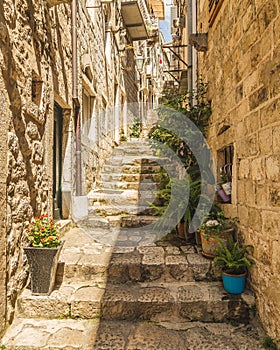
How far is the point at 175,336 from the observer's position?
2.28 metres

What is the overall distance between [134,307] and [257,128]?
1.84m

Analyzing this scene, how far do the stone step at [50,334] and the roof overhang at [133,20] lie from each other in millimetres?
9472

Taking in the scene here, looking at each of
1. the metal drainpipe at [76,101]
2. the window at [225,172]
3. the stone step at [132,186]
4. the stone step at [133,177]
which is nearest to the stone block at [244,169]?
the window at [225,172]

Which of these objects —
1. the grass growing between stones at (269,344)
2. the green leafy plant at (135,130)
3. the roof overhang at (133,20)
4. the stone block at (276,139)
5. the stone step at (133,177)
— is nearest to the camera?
the stone block at (276,139)

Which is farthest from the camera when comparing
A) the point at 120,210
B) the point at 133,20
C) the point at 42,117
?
the point at 133,20

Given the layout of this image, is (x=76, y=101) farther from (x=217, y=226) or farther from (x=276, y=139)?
(x=276, y=139)

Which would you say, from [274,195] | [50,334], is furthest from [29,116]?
[274,195]

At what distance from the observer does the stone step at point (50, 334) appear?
2.13 metres

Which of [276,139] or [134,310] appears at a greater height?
[276,139]

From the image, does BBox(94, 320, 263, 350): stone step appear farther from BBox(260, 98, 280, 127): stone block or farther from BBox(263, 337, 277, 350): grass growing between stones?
BBox(260, 98, 280, 127): stone block

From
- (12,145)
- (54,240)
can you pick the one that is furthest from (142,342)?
(12,145)

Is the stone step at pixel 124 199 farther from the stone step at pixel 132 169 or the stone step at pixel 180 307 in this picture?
the stone step at pixel 180 307

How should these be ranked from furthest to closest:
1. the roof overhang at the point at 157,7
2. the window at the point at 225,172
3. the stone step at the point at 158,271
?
the roof overhang at the point at 157,7
the window at the point at 225,172
the stone step at the point at 158,271

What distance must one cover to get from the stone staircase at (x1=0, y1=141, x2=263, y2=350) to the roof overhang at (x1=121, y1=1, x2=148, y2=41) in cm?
856
